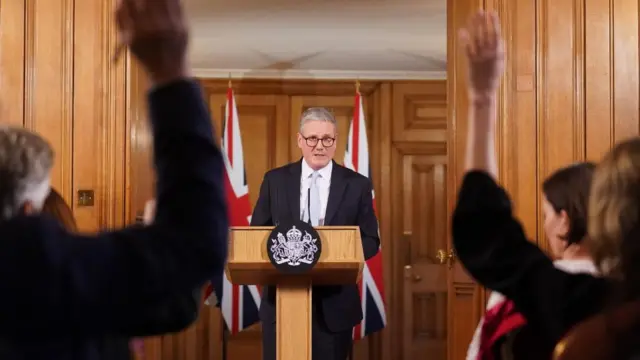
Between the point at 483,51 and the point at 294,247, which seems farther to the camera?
the point at 294,247

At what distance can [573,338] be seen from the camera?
3.52 feet

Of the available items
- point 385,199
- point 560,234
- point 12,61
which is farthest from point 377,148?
point 560,234

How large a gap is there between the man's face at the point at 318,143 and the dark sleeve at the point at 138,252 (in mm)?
2901

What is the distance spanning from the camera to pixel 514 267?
1.22 meters

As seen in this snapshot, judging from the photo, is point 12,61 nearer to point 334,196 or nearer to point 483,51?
point 334,196

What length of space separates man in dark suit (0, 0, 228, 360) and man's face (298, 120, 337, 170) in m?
2.87

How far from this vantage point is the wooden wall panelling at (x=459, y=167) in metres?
3.51

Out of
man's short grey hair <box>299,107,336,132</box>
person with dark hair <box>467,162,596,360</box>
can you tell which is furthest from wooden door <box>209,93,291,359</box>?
person with dark hair <box>467,162,596,360</box>

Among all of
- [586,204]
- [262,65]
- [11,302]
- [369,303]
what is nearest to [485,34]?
[586,204]

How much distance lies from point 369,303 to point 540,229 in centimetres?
180

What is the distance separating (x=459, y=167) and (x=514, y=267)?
2.36m

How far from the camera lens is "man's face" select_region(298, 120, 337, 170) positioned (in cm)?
393

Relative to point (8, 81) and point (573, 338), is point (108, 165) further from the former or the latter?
point (573, 338)

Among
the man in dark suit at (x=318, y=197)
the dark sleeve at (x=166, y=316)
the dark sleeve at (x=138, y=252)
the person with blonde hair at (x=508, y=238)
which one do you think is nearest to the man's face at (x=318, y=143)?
the man in dark suit at (x=318, y=197)
